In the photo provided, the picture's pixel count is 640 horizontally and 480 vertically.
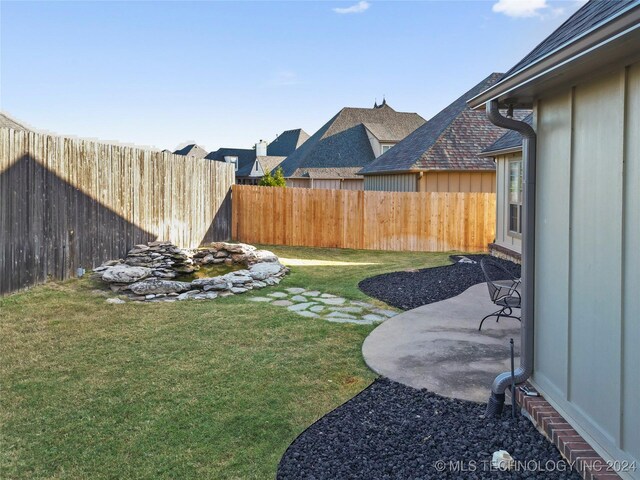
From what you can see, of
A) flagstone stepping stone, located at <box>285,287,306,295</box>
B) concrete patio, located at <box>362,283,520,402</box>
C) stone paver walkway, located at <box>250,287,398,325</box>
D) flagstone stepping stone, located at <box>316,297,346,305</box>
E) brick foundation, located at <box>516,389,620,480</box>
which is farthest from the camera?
flagstone stepping stone, located at <box>285,287,306,295</box>

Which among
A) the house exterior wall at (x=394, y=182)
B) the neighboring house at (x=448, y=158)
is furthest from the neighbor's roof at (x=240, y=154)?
the neighboring house at (x=448, y=158)

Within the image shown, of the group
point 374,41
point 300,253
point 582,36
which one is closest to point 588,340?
point 582,36

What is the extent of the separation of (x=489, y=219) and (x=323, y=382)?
37.4 feet

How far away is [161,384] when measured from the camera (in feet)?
14.9

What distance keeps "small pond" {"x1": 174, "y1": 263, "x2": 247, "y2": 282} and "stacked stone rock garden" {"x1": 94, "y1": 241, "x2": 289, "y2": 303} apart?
4 cm

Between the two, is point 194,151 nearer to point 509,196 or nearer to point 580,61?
point 509,196

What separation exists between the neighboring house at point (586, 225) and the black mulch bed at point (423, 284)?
3919mm

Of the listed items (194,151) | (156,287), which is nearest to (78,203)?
(156,287)

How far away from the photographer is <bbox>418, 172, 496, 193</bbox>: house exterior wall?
1670 centimetres

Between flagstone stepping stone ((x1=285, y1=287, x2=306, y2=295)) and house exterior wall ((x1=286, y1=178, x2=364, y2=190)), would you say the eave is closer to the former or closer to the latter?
flagstone stepping stone ((x1=285, y1=287, x2=306, y2=295))

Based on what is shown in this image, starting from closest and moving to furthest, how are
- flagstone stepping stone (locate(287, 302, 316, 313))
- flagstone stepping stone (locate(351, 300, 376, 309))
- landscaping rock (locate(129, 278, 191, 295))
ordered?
flagstone stepping stone (locate(287, 302, 316, 313))
flagstone stepping stone (locate(351, 300, 376, 309))
landscaping rock (locate(129, 278, 191, 295))

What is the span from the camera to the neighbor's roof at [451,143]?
1661 centimetres

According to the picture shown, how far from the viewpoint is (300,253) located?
46.4ft

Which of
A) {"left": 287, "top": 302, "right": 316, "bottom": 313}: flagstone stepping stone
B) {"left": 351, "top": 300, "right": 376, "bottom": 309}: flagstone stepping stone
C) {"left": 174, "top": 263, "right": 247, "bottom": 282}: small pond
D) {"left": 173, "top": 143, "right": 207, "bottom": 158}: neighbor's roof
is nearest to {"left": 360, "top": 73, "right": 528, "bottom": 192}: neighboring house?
{"left": 174, "top": 263, "right": 247, "bottom": 282}: small pond
